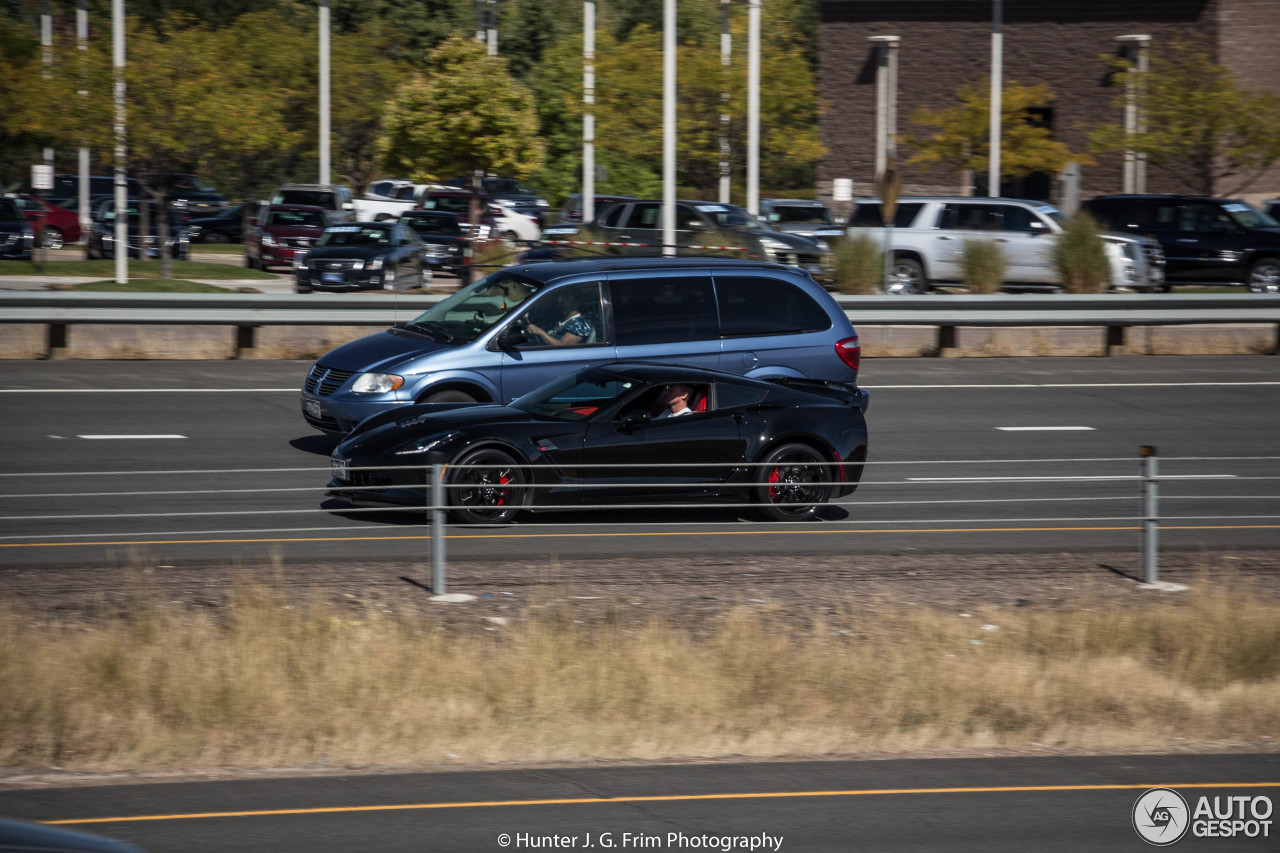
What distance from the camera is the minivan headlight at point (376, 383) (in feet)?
43.6

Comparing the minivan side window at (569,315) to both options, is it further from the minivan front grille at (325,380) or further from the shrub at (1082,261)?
the shrub at (1082,261)

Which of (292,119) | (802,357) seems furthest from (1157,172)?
(802,357)

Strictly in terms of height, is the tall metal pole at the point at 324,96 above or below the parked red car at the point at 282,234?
above

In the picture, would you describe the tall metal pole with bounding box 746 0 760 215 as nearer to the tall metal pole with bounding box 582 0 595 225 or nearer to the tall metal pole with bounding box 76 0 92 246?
the tall metal pole with bounding box 582 0 595 225

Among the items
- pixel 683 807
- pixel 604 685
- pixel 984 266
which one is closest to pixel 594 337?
pixel 604 685

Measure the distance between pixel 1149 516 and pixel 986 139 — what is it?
38.3m

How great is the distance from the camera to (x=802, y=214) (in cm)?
3959

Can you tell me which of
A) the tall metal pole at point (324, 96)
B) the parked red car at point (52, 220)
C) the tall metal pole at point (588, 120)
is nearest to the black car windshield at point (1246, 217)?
the tall metal pole at point (588, 120)

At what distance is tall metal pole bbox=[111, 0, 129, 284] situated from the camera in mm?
27438

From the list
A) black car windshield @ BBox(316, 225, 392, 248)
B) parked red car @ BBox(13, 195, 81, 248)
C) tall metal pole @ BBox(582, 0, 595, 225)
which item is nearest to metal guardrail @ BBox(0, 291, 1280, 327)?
black car windshield @ BBox(316, 225, 392, 248)

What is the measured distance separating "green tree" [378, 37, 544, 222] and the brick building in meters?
19.4

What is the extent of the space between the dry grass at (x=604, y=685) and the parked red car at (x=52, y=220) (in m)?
32.0

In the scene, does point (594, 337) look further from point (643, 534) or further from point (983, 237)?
point (983, 237)

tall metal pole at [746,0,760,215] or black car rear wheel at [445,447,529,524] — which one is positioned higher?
tall metal pole at [746,0,760,215]
